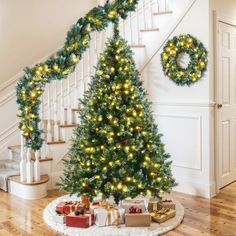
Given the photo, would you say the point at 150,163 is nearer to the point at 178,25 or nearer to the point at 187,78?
the point at 187,78

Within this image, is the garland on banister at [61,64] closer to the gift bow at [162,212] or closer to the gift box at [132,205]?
the gift box at [132,205]

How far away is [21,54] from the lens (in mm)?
5543

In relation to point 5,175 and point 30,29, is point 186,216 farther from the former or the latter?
point 30,29

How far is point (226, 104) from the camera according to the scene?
460 cm

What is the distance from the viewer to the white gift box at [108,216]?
130 inches

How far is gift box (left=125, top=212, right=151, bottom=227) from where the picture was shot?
3.28 metres

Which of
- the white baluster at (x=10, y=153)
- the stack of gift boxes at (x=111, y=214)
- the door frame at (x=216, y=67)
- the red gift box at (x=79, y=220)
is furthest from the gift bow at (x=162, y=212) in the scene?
the white baluster at (x=10, y=153)

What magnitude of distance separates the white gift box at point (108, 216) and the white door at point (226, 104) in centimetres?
170

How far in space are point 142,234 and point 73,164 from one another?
1.18 m

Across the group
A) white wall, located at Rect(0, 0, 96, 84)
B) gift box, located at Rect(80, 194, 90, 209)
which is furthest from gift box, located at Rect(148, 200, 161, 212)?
white wall, located at Rect(0, 0, 96, 84)

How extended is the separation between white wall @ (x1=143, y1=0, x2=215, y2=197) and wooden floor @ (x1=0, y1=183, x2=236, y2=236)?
0.27 meters

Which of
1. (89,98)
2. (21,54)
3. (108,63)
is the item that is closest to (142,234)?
(89,98)

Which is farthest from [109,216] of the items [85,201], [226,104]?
[226,104]

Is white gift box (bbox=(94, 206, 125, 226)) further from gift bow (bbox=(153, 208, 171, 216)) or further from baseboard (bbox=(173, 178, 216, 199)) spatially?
baseboard (bbox=(173, 178, 216, 199))
